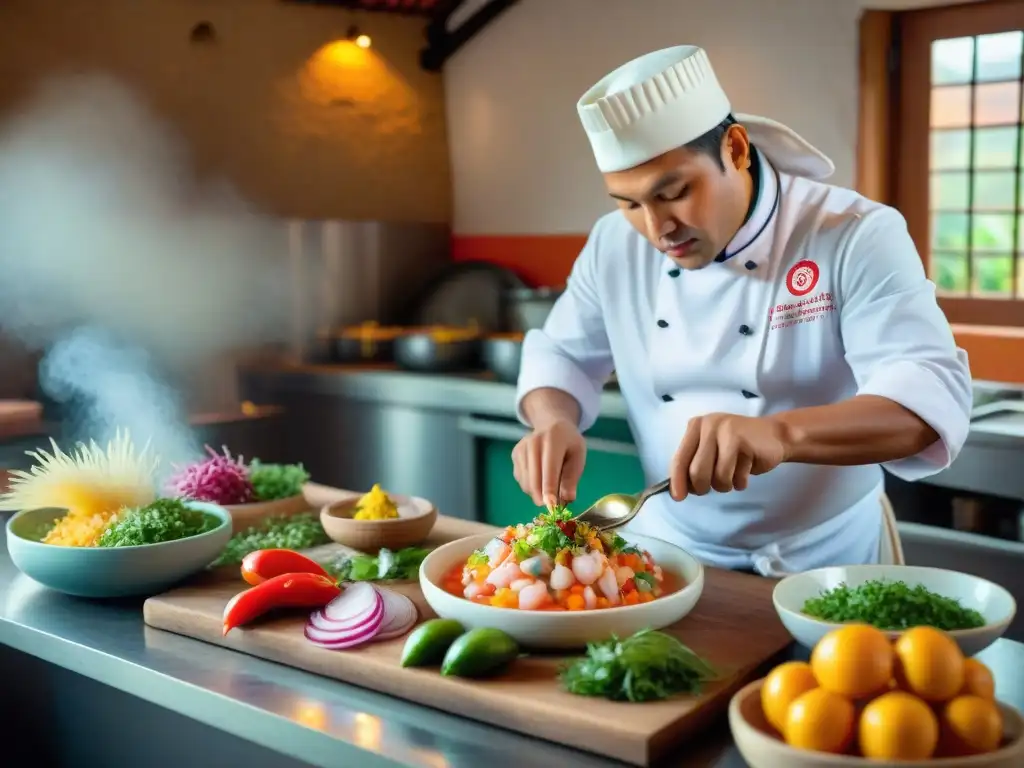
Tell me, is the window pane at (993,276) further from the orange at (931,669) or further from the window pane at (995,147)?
the orange at (931,669)

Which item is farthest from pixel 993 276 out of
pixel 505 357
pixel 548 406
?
pixel 548 406

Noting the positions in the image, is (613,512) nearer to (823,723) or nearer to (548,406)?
(548,406)

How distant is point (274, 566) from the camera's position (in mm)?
1761

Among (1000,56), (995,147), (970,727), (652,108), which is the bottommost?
(970,727)

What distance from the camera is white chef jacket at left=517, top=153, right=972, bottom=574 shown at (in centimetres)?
184

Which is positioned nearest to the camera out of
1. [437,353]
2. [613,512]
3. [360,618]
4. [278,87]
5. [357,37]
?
[360,618]

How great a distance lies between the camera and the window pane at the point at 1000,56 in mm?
3709

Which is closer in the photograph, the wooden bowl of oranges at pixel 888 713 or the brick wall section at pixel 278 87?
the wooden bowl of oranges at pixel 888 713

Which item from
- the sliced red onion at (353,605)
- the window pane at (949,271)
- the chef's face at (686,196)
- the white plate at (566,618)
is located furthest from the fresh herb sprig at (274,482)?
the window pane at (949,271)

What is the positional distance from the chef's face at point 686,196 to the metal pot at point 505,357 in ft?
6.48

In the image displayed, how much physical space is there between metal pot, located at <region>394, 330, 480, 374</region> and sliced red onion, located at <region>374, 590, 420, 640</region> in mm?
2653

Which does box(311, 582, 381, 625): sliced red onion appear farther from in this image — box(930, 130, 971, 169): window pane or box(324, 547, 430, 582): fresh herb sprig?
box(930, 130, 971, 169): window pane

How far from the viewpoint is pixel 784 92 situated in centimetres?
417

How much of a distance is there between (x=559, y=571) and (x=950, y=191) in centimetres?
304
